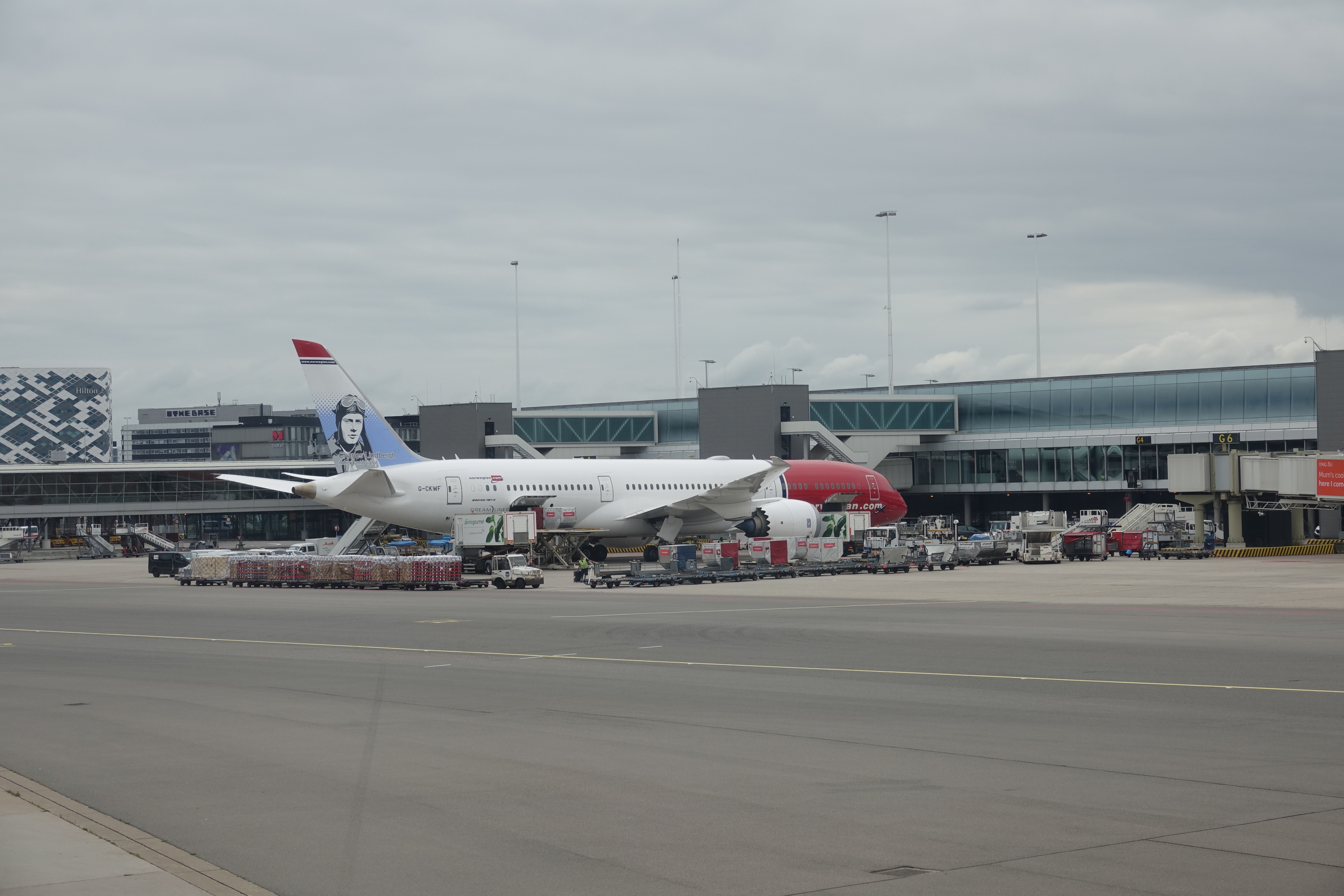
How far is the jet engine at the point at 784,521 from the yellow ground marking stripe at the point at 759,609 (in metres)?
24.5

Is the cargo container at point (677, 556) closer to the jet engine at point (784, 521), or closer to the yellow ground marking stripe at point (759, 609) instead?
the jet engine at point (784, 521)

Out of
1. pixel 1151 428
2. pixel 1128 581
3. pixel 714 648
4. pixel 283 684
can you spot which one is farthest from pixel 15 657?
pixel 1151 428

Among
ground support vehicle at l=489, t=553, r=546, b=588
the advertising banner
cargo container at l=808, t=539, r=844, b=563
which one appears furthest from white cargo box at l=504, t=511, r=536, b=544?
the advertising banner

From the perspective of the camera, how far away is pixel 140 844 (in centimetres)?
1007

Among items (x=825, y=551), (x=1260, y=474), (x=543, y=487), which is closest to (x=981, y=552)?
(x=825, y=551)

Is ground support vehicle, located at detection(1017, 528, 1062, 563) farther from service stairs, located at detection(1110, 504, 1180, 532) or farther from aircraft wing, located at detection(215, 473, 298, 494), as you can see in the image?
aircraft wing, located at detection(215, 473, 298, 494)

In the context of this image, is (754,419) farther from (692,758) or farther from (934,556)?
(692,758)

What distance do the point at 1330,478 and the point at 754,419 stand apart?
3793cm

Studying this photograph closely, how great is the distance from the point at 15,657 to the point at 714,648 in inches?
509

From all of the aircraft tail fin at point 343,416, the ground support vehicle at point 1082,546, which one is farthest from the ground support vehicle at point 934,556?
the aircraft tail fin at point 343,416

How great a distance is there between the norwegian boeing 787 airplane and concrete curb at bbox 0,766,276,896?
4052 centimetres

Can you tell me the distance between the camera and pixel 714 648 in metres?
24.5

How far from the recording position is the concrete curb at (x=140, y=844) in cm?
894

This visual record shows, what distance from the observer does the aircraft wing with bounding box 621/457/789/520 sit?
58.6 m
